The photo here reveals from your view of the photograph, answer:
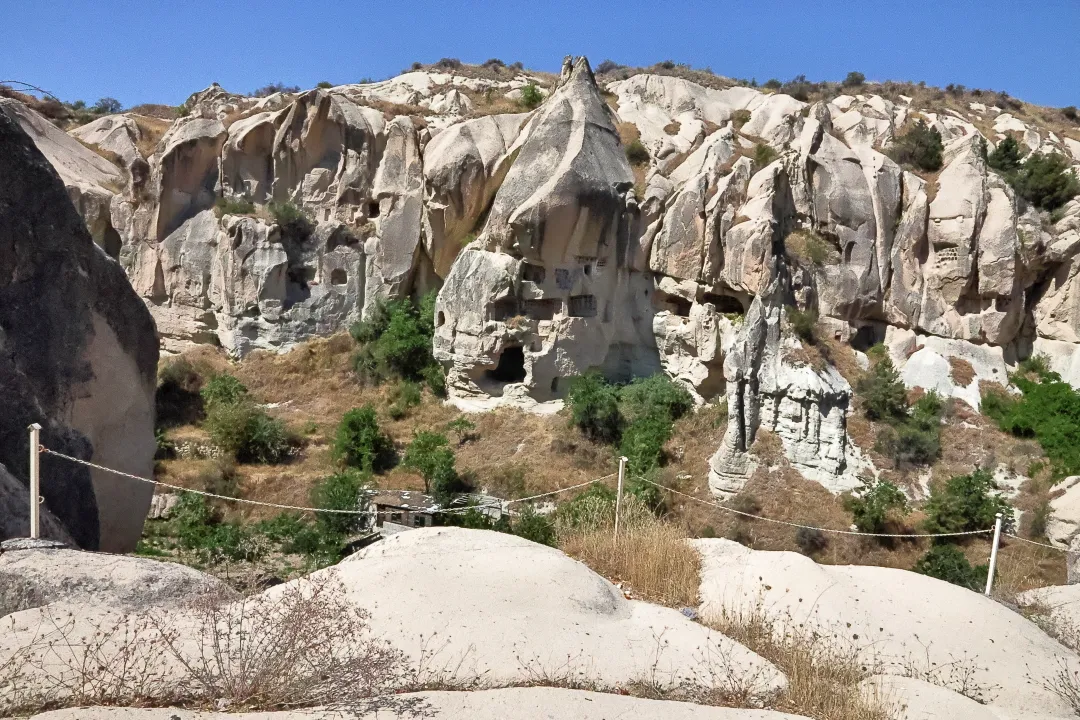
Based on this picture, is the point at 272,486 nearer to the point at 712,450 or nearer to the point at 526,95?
the point at 712,450

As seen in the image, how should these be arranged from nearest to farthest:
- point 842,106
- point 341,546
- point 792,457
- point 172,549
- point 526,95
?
point 341,546 → point 172,549 → point 792,457 → point 526,95 → point 842,106

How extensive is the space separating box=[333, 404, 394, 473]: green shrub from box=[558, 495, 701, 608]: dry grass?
8.09 metres

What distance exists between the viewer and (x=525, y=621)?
359cm

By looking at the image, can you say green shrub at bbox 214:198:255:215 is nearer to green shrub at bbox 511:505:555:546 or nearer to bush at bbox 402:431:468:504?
bush at bbox 402:431:468:504

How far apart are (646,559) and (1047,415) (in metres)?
12.2

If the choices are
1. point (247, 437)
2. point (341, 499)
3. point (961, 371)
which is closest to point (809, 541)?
point (341, 499)

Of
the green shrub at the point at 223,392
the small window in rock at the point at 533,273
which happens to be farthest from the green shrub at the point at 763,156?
the green shrub at the point at 223,392

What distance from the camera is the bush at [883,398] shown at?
1340cm

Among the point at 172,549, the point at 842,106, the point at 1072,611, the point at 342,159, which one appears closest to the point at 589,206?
the point at 342,159

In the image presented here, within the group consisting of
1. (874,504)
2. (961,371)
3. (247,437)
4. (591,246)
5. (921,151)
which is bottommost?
(247,437)

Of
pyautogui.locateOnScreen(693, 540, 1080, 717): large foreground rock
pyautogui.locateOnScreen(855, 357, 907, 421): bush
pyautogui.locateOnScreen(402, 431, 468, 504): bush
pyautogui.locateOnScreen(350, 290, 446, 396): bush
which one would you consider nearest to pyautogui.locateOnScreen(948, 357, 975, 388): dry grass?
pyautogui.locateOnScreen(855, 357, 907, 421): bush

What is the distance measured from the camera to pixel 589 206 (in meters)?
14.6

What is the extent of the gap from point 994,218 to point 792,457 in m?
8.10

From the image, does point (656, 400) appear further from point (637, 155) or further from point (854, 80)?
point (854, 80)
